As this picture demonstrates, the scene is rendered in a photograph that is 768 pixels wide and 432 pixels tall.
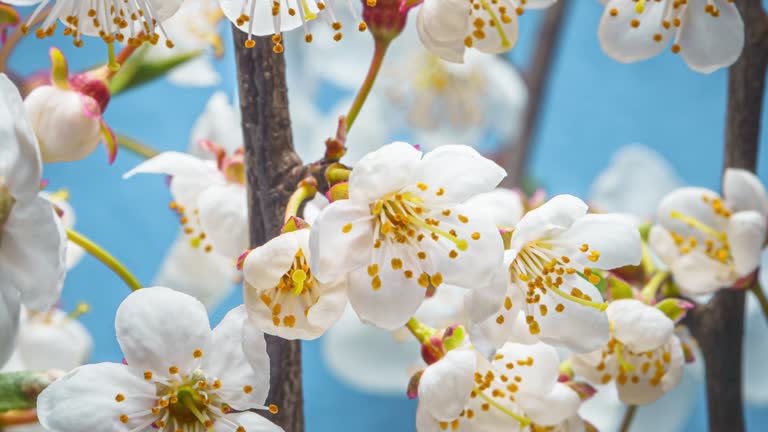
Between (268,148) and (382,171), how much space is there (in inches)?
3.4

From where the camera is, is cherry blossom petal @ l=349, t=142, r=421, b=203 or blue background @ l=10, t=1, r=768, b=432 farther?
blue background @ l=10, t=1, r=768, b=432

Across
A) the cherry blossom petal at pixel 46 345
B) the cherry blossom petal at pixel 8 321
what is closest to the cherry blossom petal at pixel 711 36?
the cherry blossom petal at pixel 8 321

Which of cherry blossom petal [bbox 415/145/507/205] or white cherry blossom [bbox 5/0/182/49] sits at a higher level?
white cherry blossom [bbox 5/0/182/49]

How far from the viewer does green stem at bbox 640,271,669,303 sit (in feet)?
1.56

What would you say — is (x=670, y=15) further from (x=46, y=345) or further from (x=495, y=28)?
(x=46, y=345)

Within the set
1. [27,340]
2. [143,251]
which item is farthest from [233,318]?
[143,251]

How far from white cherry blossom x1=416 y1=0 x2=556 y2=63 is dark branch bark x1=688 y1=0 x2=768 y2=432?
0.49 ft

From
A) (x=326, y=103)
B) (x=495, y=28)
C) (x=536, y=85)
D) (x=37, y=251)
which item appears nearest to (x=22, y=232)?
(x=37, y=251)

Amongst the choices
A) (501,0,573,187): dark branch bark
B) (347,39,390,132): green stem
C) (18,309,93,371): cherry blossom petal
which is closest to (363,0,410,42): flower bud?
(347,39,390,132): green stem

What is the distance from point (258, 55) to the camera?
40cm

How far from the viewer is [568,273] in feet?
1.29

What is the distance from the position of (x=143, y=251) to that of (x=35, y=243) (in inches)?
36.1

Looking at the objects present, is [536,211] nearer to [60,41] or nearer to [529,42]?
[60,41]

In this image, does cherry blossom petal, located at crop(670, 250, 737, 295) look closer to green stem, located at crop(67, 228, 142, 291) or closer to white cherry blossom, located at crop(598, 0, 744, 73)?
white cherry blossom, located at crop(598, 0, 744, 73)
